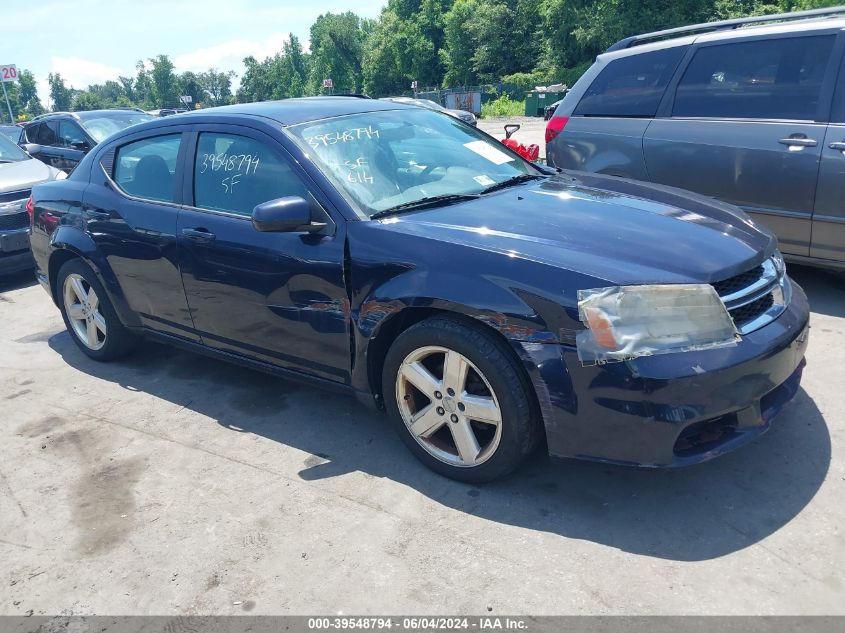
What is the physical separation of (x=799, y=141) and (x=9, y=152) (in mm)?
8663

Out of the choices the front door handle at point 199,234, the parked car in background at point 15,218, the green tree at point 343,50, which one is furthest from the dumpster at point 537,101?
the green tree at point 343,50

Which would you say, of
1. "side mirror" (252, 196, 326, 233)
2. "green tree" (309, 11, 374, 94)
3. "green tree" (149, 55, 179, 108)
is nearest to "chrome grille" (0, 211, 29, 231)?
"side mirror" (252, 196, 326, 233)

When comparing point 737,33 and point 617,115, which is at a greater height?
point 737,33

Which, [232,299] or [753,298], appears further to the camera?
[232,299]

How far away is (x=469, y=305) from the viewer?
2.77m

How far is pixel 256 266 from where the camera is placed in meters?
3.51

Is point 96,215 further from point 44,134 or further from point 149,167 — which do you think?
point 44,134

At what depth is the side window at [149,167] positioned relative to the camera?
159 inches

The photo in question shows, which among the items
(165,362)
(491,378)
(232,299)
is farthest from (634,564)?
(165,362)

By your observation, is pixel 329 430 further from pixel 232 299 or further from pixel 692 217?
pixel 692 217

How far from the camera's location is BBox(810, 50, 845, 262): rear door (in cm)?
439

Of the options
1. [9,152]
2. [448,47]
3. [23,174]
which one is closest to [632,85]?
[23,174]

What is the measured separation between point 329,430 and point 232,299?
0.89 meters

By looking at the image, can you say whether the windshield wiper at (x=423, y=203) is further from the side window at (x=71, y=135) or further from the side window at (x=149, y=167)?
the side window at (x=71, y=135)
